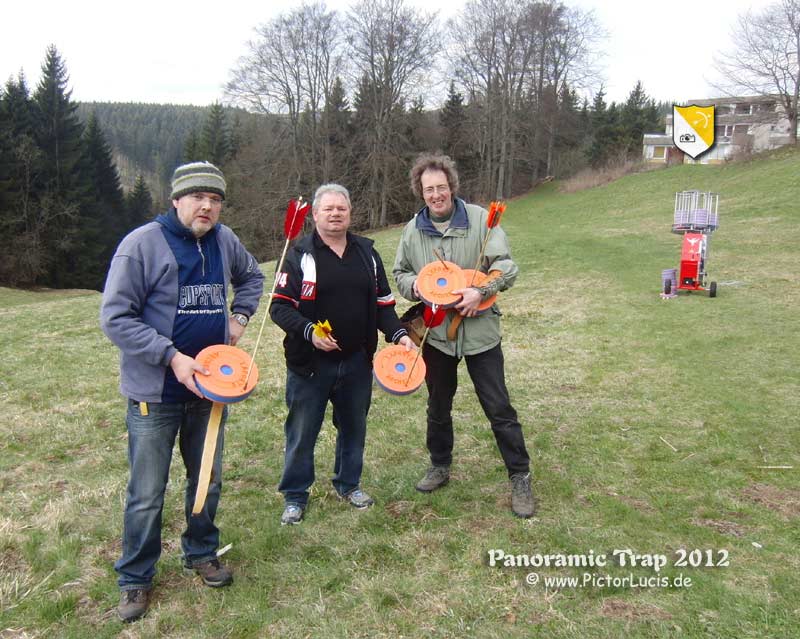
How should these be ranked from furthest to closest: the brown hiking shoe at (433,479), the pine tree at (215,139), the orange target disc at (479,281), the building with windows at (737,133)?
the pine tree at (215,139), the building with windows at (737,133), the brown hiking shoe at (433,479), the orange target disc at (479,281)

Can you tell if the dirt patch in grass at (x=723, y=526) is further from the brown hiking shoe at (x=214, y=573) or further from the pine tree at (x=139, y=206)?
the pine tree at (x=139, y=206)

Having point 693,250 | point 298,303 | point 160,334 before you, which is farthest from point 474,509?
point 693,250

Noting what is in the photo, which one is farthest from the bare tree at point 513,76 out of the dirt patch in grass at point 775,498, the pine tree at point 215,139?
the dirt patch in grass at point 775,498

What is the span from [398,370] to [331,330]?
437 millimetres

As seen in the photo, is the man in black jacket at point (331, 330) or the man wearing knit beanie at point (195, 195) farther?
the man in black jacket at point (331, 330)

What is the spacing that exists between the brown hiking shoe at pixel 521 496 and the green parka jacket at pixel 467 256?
85 cm

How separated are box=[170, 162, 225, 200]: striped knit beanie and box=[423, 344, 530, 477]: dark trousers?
1.58 m

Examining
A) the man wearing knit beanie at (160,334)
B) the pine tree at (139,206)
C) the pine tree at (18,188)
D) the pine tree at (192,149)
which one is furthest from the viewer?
the pine tree at (192,149)

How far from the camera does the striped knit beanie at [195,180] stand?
104 inches

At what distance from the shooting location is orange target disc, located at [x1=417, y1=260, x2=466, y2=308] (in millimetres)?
3271

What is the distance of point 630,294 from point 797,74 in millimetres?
26577

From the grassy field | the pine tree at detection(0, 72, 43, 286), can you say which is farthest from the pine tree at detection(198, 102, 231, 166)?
the grassy field

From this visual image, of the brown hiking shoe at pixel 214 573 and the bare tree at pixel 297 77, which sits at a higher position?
the bare tree at pixel 297 77

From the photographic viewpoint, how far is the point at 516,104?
38.5 m
